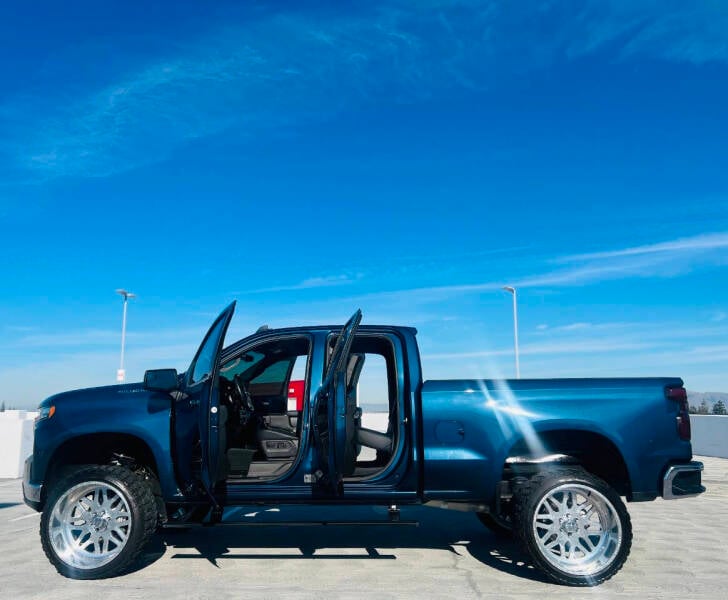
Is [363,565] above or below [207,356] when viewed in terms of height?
below

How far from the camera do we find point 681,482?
480 centimetres

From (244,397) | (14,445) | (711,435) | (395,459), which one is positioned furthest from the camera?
(711,435)

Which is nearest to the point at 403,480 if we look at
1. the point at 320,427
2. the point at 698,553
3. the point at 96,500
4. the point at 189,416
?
the point at 320,427

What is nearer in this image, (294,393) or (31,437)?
(294,393)

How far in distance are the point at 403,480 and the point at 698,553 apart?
9.15 ft

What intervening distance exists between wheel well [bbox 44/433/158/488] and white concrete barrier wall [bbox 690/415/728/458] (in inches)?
566

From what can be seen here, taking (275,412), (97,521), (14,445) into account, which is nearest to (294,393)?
(275,412)

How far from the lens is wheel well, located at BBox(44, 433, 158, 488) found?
16.9 feet

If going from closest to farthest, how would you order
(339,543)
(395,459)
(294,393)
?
(395,459) < (339,543) < (294,393)

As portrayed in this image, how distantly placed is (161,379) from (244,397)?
0.93m

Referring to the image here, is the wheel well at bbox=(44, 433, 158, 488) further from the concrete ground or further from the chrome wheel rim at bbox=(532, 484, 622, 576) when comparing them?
the chrome wheel rim at bbox=(532, 484, 622, 576)

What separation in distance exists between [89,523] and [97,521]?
61mm

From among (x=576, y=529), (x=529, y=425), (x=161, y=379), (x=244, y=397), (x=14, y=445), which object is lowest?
(x=576, y=529)

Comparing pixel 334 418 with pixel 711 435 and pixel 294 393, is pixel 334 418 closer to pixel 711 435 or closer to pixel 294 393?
pixel 294 393
